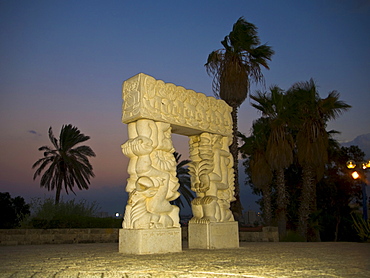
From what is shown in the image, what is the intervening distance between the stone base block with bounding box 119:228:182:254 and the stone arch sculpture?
0.02 metres

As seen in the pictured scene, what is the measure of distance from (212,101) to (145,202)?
10.9ft

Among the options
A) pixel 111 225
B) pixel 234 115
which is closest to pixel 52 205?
pixel 111 225

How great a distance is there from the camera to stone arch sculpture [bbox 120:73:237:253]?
655 centimetres

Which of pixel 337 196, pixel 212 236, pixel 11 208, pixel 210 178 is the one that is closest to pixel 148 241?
pixel 212 236

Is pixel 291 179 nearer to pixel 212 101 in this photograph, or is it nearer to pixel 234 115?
pixel 234 115

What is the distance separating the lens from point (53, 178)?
18766 mm

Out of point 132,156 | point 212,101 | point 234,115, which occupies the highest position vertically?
point 234,115

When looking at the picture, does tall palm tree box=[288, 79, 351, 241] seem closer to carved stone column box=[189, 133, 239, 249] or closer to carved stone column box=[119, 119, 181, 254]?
carved stone column box=[189, 133, 239, 249]

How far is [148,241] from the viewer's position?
6262 millimetres

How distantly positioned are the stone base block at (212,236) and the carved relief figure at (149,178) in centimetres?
100

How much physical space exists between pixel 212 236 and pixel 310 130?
9351mm

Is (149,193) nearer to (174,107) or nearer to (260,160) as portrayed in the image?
(174,107)

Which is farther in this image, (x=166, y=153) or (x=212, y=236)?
(x=212, y=236)

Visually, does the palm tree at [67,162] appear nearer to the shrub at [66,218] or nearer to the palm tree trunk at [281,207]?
the shrub at [66,218]
